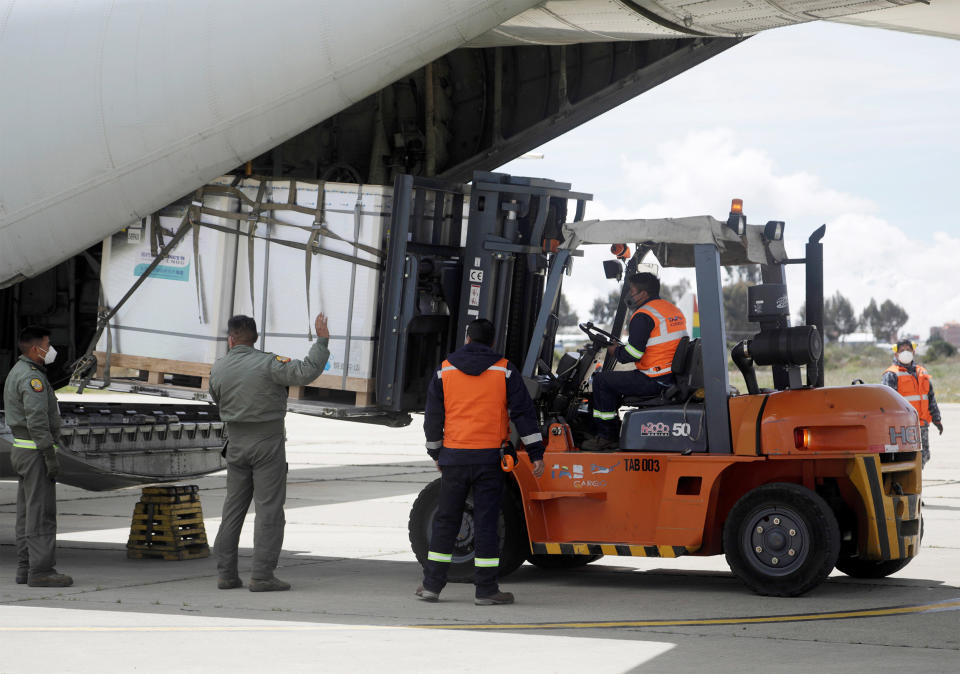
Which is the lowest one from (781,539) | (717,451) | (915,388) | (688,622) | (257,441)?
(688,622)

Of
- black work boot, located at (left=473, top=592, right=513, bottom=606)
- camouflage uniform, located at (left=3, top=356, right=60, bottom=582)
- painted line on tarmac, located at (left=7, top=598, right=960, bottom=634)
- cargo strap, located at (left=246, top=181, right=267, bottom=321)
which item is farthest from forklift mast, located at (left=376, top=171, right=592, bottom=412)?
camouflage uniform, located at (left=3, top=356, right=60, bottom=582)

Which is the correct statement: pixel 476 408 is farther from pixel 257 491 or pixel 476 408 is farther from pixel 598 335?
pixel 257 491

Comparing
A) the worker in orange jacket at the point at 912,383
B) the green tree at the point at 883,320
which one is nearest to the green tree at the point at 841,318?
the green tree at the point at 883,320

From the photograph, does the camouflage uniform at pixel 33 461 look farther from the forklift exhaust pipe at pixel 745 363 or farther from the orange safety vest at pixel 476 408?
the forklift exhaust pipe at pixel 745 363

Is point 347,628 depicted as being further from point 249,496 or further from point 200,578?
point 200,578

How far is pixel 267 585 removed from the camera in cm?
848

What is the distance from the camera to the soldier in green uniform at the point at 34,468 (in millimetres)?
8703

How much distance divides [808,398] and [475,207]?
105 inches

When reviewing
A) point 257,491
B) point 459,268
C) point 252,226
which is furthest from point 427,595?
point 252,226

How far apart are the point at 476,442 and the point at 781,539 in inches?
77.8

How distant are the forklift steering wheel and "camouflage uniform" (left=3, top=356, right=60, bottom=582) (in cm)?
368

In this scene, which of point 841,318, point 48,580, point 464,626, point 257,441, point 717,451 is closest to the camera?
point 464,626

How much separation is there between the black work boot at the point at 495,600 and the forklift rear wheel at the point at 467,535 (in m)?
0.63

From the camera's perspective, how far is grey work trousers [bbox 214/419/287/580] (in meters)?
8.52
